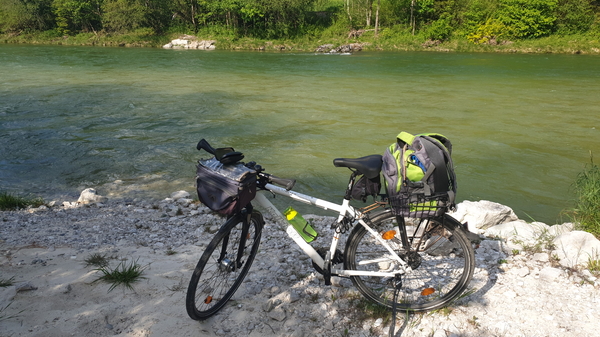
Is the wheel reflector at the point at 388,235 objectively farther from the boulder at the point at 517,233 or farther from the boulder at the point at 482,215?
the boulder at the point at 482,215

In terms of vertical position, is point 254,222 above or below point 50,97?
above

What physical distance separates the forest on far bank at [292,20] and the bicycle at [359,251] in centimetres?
4296

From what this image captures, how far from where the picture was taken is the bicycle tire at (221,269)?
2.97 meters

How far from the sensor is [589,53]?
35.4 metres

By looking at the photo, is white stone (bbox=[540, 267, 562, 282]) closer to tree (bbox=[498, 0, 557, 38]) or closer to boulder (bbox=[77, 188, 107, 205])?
boulder (bbox=[77, 188, 107, 205])

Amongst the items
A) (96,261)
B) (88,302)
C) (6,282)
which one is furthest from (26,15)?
(88,302)

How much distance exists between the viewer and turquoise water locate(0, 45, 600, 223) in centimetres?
782

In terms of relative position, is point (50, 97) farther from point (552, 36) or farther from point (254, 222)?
point (552, 36)

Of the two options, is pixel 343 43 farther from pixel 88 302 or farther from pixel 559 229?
pixel 88 302

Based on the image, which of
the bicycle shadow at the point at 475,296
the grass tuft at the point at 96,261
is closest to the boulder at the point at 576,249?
the bicycle shadow at the point at 475,296

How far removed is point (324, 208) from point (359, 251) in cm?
47

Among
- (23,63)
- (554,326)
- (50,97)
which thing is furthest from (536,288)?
(23,63)

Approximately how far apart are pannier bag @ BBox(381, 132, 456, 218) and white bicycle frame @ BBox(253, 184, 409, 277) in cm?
32

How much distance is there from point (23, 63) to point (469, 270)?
3056 cm
